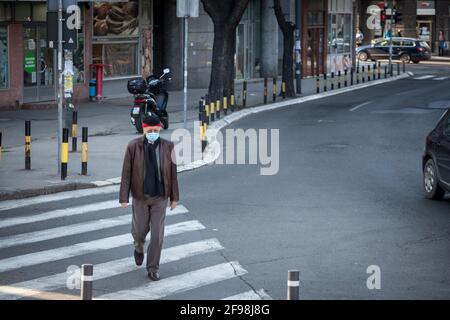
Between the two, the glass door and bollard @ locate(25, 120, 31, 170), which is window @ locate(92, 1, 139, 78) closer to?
the glass door

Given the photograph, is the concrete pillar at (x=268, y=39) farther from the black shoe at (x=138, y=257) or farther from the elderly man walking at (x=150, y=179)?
the elderly man walking at (x=150, y=179)

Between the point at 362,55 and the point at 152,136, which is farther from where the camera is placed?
the point at 362,55

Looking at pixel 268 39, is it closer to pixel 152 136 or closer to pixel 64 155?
pixel 64 155

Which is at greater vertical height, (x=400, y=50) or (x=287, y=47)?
(x=287, y=47)

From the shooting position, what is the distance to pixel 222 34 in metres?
33.5

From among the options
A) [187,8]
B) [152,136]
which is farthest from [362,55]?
[152,136]

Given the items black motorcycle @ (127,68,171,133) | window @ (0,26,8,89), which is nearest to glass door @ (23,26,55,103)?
window @ (0,26,8,89)

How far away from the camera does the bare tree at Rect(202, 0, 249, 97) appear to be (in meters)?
33.5

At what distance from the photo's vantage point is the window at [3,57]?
32.8 metres

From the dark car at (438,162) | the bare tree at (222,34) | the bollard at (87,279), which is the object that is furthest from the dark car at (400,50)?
the bollard at (87,279)

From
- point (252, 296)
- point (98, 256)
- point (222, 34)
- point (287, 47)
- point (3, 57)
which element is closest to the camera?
point (252, 296)

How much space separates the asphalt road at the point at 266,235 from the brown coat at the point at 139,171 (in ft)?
3.01

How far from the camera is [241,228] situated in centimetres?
1498

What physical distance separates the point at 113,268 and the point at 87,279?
3.38 metres
